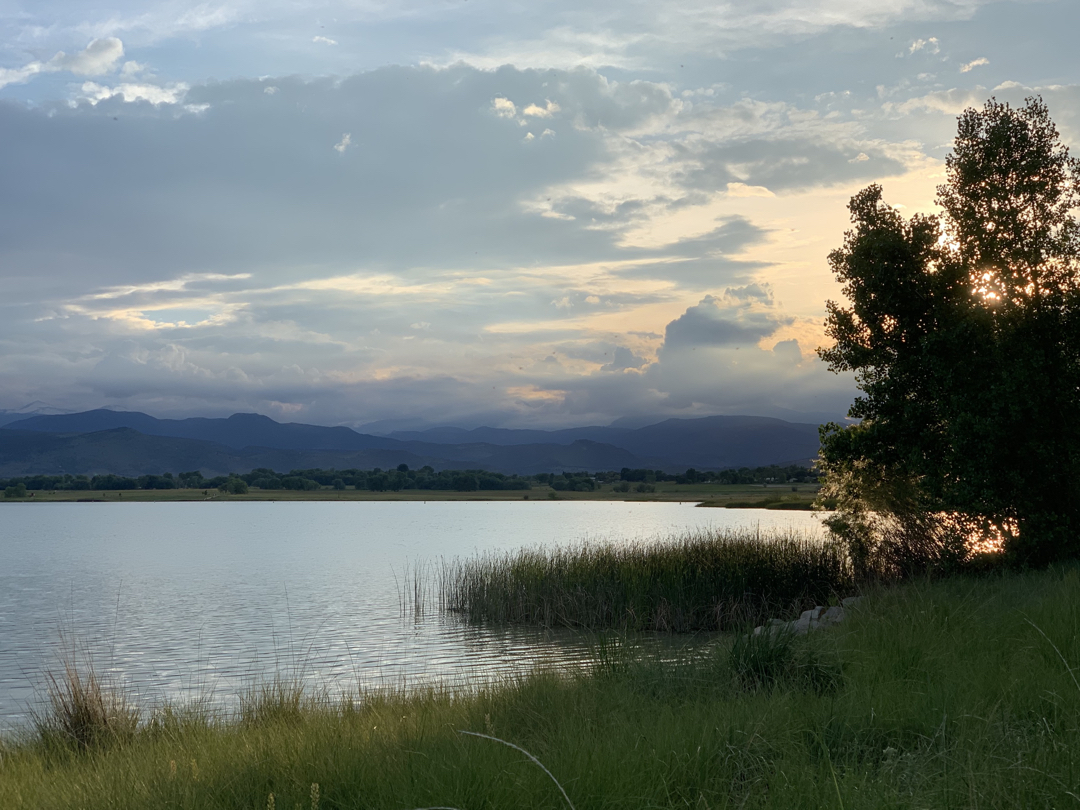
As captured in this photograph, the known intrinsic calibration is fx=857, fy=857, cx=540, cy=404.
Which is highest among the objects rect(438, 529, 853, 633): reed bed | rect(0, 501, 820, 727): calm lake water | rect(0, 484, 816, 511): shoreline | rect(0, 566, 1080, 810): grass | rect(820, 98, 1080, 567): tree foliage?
rect(820, 98, 1080, 567): tree foliage

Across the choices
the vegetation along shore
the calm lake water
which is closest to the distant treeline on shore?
the vegetation along shore

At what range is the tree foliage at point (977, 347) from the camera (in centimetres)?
1827

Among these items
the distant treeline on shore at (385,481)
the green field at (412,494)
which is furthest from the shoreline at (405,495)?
the distant treeline on shore at (385,481)

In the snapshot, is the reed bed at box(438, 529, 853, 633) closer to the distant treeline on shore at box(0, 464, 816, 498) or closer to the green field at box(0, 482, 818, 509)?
the green field at box(0, 482, 818, 509)

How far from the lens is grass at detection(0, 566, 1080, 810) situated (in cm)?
543

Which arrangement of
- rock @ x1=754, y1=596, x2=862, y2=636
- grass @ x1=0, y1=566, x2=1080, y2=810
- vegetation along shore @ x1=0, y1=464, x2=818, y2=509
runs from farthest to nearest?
vegetation along shore @ x1=0, y1=464, x2=818, y2=509
rock @ x1=754, y1=596, x2=862, y2=636
grass @ x1=0, y1=566, x2=1080, y2=810

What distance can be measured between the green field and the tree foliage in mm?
105215

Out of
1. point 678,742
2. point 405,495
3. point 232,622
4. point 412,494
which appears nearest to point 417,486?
point 412,494

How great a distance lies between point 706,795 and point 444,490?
165422mm

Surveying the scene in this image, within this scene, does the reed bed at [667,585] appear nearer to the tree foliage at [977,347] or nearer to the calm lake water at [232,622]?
the calm lake water at [232,622]

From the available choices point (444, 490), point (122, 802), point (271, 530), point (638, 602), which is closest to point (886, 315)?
point (638, 602)

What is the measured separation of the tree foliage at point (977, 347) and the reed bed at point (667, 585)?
3265mm

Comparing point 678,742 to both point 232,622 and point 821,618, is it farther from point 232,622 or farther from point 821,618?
point 232,622

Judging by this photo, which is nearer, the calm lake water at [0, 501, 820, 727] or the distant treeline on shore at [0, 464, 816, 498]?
the calm lake water at [0, 501, 820, 727]
